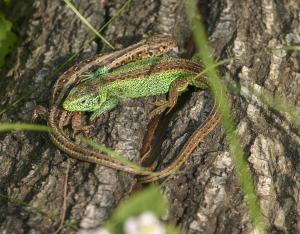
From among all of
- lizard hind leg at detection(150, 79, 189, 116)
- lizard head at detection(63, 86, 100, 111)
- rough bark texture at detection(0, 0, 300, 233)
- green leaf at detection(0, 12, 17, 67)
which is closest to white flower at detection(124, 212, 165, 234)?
rough bark texture at detection(0, 0, 300, 233)

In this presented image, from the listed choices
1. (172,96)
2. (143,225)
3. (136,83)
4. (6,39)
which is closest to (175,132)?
(172,96)

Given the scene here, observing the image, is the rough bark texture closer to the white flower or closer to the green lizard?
the green lizard

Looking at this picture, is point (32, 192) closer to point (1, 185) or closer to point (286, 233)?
point (1, 185)

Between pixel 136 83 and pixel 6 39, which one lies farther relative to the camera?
pixel 6 39

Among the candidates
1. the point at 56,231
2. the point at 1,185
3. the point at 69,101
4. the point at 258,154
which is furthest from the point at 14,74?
the point at 258,154

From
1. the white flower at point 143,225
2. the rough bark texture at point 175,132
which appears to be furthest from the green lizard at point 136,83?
the white flower at point 143,225

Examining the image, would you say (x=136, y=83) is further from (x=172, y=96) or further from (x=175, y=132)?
(x=175, y=132)
